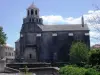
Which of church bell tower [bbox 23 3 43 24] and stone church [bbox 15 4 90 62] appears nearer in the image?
stone church [bbox 15 4 90 62]

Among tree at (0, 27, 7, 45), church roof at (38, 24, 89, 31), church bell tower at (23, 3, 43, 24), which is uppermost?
church bell tower at (23, 3, 43, 24)

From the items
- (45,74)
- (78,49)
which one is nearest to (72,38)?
(78,49)

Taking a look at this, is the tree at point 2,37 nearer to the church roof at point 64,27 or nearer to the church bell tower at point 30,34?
the church bell tower at point 30,34

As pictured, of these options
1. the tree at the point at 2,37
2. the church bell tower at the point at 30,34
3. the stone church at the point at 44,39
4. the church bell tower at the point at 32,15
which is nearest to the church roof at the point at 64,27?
the stone church at the point at 44,39

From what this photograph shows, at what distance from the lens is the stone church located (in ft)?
251

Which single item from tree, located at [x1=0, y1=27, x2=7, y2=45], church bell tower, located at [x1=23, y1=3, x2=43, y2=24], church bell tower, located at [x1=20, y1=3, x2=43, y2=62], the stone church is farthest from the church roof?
tree, located at [x1=0, y1=27, x2=7, y2=45]

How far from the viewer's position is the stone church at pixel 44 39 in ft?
251

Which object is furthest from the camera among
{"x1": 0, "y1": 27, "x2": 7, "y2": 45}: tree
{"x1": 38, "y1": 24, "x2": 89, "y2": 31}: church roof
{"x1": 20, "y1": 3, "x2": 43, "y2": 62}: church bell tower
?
{"x1": 38, "y1": 24, "x2": 89, "y2": 31}: church roof

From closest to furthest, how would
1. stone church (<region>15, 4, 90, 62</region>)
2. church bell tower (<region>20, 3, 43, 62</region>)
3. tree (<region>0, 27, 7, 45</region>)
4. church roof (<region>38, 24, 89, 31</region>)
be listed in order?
tree (<region>0, 27, 7, 45</region>) → stone church (<region>15, 4, 90, 62</region>) → church bell tower (<region>20, 3, 43, 62</region>) → church roof (<region>38, 24, 89, 31</region>)

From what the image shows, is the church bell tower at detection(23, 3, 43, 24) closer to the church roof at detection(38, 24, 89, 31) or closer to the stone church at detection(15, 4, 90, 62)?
the stone church at detection(15, 4, 90, 62)

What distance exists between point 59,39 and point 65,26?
4.91m

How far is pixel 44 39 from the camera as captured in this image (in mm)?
78438

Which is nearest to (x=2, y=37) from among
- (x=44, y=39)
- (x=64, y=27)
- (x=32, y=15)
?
(x=44, y=39)

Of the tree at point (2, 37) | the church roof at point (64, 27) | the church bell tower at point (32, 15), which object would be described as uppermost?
the church bell tower at point (32, 15)
